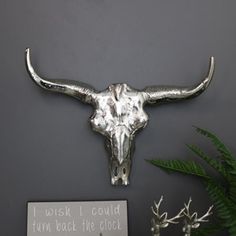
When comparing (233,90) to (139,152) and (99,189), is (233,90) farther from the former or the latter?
(99,189)

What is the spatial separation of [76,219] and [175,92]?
591 millimetres

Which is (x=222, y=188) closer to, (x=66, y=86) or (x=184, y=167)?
(x=184, y=167)

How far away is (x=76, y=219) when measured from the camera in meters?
1.55

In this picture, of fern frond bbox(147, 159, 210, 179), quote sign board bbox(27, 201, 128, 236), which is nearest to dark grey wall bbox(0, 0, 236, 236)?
quote sign board bbox(27, 201, 128, 236)

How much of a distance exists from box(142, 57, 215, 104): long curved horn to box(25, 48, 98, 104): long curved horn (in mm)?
212

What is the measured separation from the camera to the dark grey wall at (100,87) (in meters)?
1.58

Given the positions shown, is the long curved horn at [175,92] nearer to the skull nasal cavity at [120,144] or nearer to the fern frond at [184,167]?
the skull nasal cavity at [120,144]

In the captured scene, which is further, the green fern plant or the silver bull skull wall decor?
the silver bull skull wall decor

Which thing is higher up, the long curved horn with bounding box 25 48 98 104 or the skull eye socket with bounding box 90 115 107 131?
the long curved horn with bounding box 25 48 98 104

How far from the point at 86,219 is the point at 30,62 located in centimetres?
61

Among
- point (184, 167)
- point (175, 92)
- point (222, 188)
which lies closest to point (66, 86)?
point (175, 92)

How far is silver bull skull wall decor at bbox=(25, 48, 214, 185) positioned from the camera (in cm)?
155

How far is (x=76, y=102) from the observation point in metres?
1.62

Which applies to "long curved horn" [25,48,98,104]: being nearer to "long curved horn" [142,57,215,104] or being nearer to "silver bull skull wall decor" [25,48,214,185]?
"silver bull skull wall decor" [25,48,214,185]
